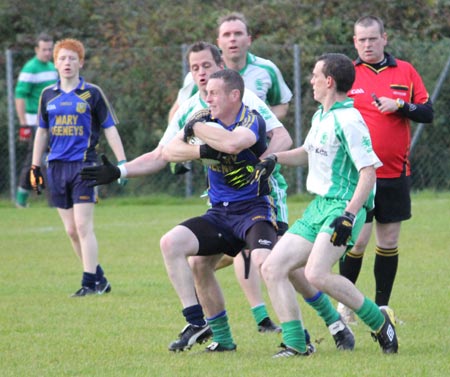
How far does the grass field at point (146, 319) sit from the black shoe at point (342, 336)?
0.22 ft

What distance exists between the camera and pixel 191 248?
697 cm

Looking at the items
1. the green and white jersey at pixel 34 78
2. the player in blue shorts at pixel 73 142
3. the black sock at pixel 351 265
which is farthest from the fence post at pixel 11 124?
the black sock at pixel 351 265

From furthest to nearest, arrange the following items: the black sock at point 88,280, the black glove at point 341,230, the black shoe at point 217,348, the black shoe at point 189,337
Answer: the black sock at point 88,280 → the black shoe at point 217,348 → the black shoe at point 189,337 → the black glove at point 341,230

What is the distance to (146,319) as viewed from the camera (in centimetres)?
854

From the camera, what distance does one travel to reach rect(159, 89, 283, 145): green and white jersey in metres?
7.45

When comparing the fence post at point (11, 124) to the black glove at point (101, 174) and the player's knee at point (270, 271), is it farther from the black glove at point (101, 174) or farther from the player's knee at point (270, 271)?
the player's knee at point (270, 271)

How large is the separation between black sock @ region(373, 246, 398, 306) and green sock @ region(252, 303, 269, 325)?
0.84m

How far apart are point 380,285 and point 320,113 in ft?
6.16

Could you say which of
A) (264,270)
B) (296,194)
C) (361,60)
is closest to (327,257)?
(264,270)

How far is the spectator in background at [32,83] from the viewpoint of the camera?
17.0 metres

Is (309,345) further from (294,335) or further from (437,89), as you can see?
(437,89)

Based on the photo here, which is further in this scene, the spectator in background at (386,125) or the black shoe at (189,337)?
the spectator in background at (386,125)

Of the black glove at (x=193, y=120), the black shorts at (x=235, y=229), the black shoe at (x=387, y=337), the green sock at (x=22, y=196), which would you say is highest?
the black glove at (x=193, y=120)

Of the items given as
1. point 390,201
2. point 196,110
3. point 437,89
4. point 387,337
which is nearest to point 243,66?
point 196,110
